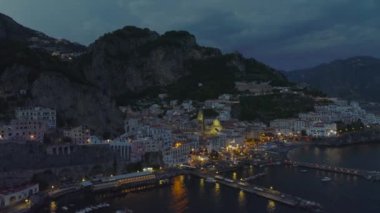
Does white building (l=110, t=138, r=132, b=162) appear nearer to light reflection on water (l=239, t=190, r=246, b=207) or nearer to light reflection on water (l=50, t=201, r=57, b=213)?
light reflection on water (l=50, t=201, r=57, b=213)

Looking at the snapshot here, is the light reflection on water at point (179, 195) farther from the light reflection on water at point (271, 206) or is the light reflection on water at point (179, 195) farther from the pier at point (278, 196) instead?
the light reflection on water at point (271, 206)

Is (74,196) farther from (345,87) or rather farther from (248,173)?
(345,87)

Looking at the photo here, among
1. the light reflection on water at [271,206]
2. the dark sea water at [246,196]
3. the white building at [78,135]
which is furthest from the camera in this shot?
the white building at [78,135]

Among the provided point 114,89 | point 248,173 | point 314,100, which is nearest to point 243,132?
point 248,173

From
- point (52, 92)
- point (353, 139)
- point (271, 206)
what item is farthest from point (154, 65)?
point (271, 206)

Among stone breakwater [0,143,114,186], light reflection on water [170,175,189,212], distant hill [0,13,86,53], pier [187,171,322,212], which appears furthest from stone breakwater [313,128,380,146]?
distant hill [0,13,86,53]

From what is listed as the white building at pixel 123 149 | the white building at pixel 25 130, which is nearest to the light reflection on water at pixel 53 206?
the white building at pixel 25 130
